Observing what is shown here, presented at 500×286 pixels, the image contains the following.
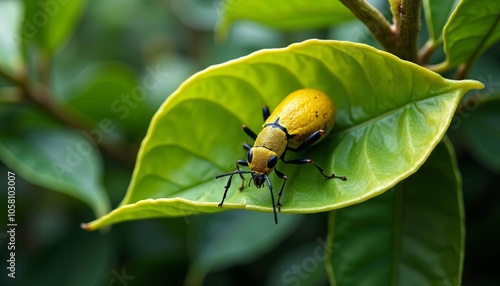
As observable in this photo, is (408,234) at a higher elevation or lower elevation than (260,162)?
lower

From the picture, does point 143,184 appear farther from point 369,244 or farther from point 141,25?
point 141,25

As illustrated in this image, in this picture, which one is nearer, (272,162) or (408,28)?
(408,28)

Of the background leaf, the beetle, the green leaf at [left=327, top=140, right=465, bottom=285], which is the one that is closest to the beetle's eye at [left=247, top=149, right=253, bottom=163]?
the beetle

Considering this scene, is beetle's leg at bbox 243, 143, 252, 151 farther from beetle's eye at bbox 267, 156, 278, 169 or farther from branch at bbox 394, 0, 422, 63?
branch at bbox 394, 0, 422, 63

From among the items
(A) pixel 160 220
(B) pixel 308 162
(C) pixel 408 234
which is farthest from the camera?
(A) pixel 160 220

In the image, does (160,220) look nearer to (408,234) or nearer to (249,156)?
(249,156)

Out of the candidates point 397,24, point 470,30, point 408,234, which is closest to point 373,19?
point 397,24

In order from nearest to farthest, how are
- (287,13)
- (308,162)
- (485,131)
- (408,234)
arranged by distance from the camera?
1. (308,162)
2. (408,234)
3. (287,13)
4. (485,131)

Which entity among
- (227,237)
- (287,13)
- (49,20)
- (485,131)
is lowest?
(227,237)
